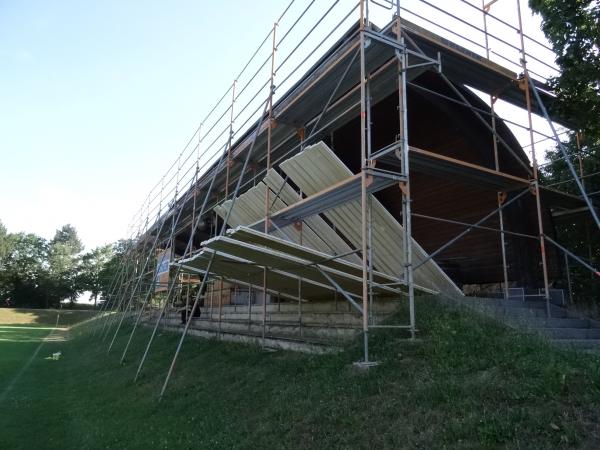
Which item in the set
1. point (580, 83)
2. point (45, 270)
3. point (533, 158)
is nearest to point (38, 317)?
point (45, 270)

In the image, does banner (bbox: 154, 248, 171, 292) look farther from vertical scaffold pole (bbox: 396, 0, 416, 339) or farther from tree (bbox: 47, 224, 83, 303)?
tree (bbox: 47, 224, 83, 303)

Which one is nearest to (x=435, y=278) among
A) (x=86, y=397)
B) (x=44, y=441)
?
(x=44, y=441)

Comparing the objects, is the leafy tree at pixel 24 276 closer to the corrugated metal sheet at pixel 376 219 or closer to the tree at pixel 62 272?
the tree at pixel 62 272

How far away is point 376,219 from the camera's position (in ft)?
25.6

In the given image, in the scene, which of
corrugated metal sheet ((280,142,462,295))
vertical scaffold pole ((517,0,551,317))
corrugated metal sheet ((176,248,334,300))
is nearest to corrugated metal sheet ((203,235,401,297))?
corrugated metal sheet ((176,248,334,300))

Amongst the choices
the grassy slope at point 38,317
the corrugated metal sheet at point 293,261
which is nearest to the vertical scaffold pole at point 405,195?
the corrugated metal sheet at point 293,261

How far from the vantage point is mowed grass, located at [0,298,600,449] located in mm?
3607

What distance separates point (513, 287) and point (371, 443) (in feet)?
19.9

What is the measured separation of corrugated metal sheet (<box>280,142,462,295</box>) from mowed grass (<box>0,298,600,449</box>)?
1220 millimetres

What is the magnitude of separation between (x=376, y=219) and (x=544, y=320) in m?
2.92

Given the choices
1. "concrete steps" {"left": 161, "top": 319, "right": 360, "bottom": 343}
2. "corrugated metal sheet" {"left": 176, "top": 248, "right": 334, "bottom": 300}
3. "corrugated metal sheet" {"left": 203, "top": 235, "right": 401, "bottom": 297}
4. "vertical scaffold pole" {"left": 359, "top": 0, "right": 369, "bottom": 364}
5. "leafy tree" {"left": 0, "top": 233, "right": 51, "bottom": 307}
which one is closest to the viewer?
"vertical scaffold pole" {"left": 359, "top": 0, "right": 369, "bottom": 364}

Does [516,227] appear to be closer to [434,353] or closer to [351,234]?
[351,234]

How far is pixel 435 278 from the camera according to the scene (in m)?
7.98

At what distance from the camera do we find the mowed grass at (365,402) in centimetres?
361
